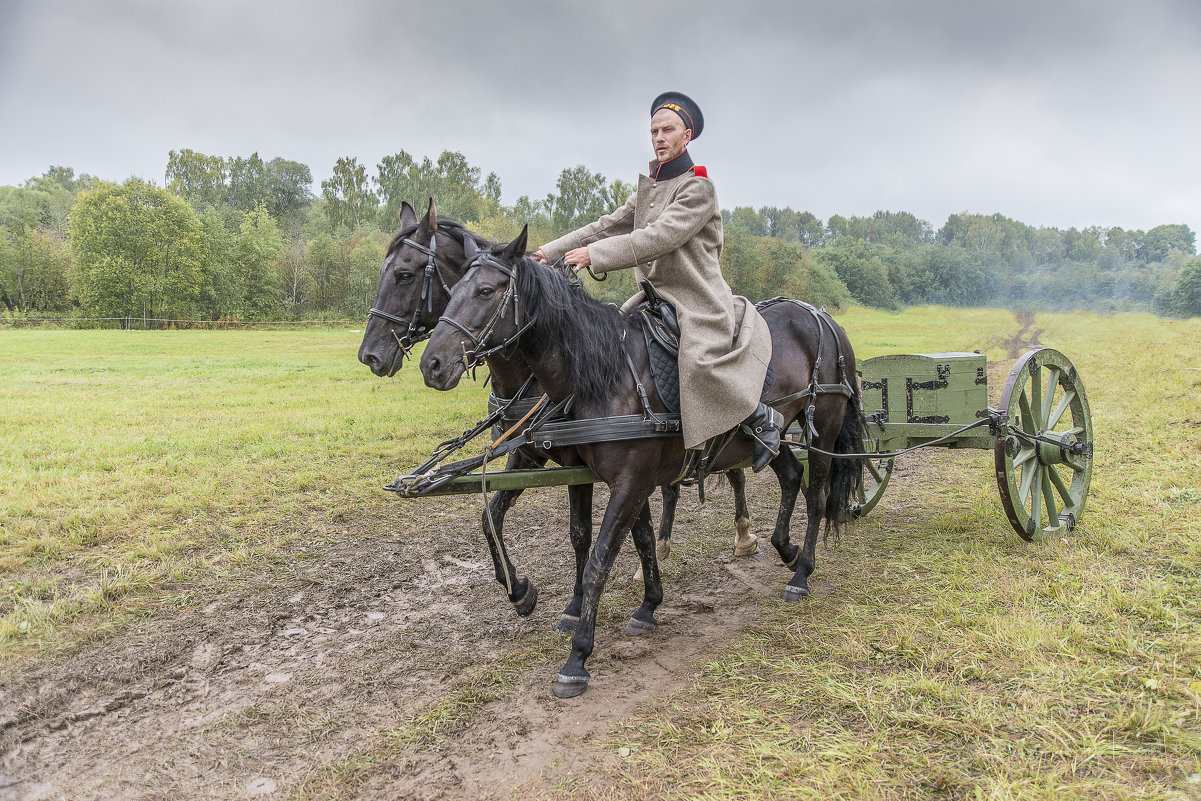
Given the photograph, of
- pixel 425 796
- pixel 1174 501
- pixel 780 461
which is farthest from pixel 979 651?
pixel 1174 501

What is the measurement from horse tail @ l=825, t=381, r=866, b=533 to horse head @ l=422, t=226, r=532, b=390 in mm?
3356

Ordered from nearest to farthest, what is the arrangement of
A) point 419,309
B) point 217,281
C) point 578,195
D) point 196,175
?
point 419,309 < point 578,195 < point 217,281 < point 196,175

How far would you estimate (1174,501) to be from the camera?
6188 mm

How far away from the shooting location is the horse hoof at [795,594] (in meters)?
5.23

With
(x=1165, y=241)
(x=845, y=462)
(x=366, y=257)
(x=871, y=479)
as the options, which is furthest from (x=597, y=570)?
(x=1165, y=241)

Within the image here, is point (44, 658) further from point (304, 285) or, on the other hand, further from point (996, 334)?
point (304, 285)

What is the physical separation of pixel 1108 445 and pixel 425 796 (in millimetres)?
9481

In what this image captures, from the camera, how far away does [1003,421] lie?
532 centimetres

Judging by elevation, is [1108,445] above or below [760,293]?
below

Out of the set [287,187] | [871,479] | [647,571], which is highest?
[287,187]

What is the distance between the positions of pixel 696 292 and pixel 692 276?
0.36 ft

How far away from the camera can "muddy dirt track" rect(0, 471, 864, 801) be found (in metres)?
3.19

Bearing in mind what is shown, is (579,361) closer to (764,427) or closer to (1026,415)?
(764,427)

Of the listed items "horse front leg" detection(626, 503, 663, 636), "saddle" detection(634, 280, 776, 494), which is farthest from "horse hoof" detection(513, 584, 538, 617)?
"saddle" detection(634, 280, 776, 494)
